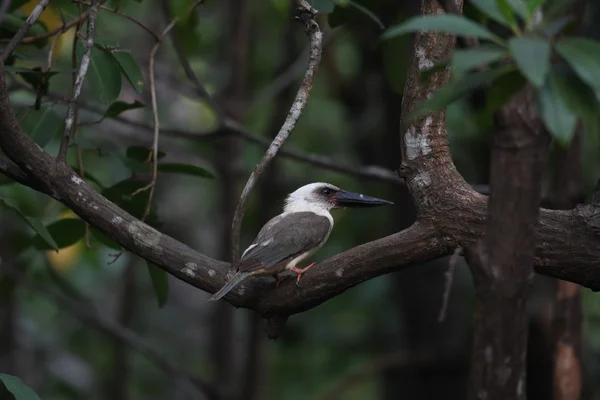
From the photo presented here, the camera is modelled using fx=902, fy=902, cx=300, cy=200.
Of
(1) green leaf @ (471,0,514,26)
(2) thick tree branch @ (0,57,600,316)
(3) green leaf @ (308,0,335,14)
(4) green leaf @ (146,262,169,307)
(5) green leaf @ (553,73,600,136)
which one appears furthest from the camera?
(4) green leaf @ (146,262,169,307)

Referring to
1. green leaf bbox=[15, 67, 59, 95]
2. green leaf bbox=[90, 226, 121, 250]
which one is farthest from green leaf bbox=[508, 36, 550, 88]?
green leaf bbox=[90, 226, 121, 250]

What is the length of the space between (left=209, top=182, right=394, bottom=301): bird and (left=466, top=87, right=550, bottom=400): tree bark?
1.07 m

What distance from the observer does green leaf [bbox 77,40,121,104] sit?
10.2 feet

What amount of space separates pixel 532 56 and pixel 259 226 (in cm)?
504

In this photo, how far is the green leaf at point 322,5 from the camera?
9.41 feet

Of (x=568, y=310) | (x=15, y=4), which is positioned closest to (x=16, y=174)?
(x=15, y=4)

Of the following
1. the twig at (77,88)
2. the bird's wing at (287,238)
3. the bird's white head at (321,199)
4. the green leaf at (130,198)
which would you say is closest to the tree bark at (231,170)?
the bird's white head at (321,199)

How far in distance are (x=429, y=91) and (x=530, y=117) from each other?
0.96 meters

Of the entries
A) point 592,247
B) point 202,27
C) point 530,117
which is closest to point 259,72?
point 202,27

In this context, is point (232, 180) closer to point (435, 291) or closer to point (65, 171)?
point (435, 291)

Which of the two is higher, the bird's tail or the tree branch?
the tree branch

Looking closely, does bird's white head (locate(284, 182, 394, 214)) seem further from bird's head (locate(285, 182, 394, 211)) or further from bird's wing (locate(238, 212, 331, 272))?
bird's wing (locate(238, 212, 331, 272))

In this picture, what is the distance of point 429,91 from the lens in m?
2.50

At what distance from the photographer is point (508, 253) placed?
1.61 metres
